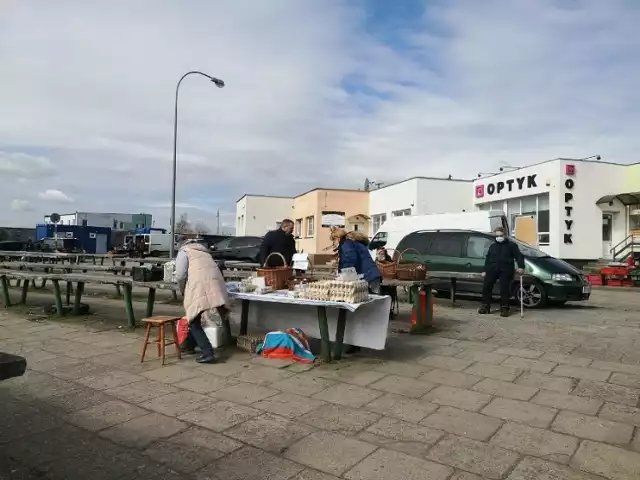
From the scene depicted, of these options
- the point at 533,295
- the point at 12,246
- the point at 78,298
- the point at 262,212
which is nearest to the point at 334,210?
the point at 262,212

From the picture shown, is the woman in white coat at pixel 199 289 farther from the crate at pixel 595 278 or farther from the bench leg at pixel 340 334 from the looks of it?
the crate at pixel 595 278

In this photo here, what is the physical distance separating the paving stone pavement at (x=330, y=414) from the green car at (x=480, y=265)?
419 centimetres

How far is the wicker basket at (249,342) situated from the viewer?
22.0 ft

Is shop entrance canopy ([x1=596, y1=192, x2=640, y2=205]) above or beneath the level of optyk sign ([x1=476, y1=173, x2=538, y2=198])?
beneath

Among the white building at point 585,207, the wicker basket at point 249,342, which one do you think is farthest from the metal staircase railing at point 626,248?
the wicker basket at point 249,342

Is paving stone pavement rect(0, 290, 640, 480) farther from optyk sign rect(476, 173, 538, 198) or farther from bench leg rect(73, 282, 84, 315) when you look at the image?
optyk sign rect(476, 173, 538, 198)

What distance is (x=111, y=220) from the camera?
2537 inches

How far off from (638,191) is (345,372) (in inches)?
801

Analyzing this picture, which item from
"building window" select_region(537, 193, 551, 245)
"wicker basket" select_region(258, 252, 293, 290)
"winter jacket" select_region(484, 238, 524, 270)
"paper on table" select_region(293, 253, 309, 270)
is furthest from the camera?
"building window" select_region(537, 193, 551, 245)

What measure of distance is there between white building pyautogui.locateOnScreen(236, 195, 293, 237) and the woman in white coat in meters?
37.2

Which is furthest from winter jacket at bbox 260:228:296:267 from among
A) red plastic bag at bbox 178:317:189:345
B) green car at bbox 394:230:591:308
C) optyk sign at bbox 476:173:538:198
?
optyk sign at bbox 476:173:538:198

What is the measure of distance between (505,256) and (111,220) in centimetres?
6151

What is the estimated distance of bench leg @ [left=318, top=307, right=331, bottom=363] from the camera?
628 centimetres

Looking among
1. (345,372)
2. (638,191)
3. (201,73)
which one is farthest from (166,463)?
(638,191)
